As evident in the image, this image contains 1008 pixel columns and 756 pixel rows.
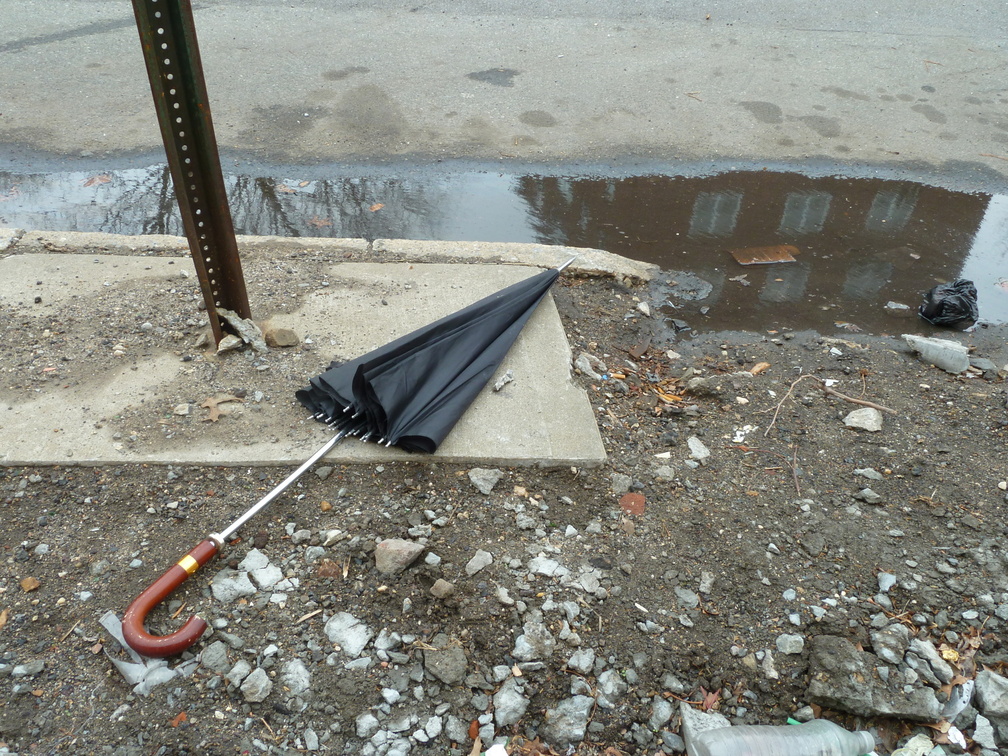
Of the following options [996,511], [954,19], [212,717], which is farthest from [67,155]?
[954,19]

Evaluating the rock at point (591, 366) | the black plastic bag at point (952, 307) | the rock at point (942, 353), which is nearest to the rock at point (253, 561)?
the rock at point (591, 366)

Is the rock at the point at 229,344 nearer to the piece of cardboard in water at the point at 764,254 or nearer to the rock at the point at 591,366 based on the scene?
the rock at the point at 591,366

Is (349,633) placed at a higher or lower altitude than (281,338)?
lower

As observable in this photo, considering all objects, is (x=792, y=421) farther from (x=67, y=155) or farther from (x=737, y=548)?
(x=67, y=155)

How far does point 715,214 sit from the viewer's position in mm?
5266

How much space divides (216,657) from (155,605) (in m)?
0.28

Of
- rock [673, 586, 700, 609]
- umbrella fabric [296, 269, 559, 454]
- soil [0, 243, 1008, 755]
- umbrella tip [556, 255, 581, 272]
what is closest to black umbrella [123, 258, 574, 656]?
umbrella fabric [296, 269, 559, 454]

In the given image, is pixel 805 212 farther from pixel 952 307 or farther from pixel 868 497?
pixel 868 497

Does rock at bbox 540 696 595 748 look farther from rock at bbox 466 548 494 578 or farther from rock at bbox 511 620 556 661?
rock at bbox 466 548 494 578

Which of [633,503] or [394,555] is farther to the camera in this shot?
[633,503]

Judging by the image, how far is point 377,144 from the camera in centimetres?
575

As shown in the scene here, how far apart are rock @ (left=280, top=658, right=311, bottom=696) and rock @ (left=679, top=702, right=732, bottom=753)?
115 centimetres

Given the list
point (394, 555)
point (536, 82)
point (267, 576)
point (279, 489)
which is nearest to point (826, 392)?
point (394, 555)

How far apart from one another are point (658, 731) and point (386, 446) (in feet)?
4.66
